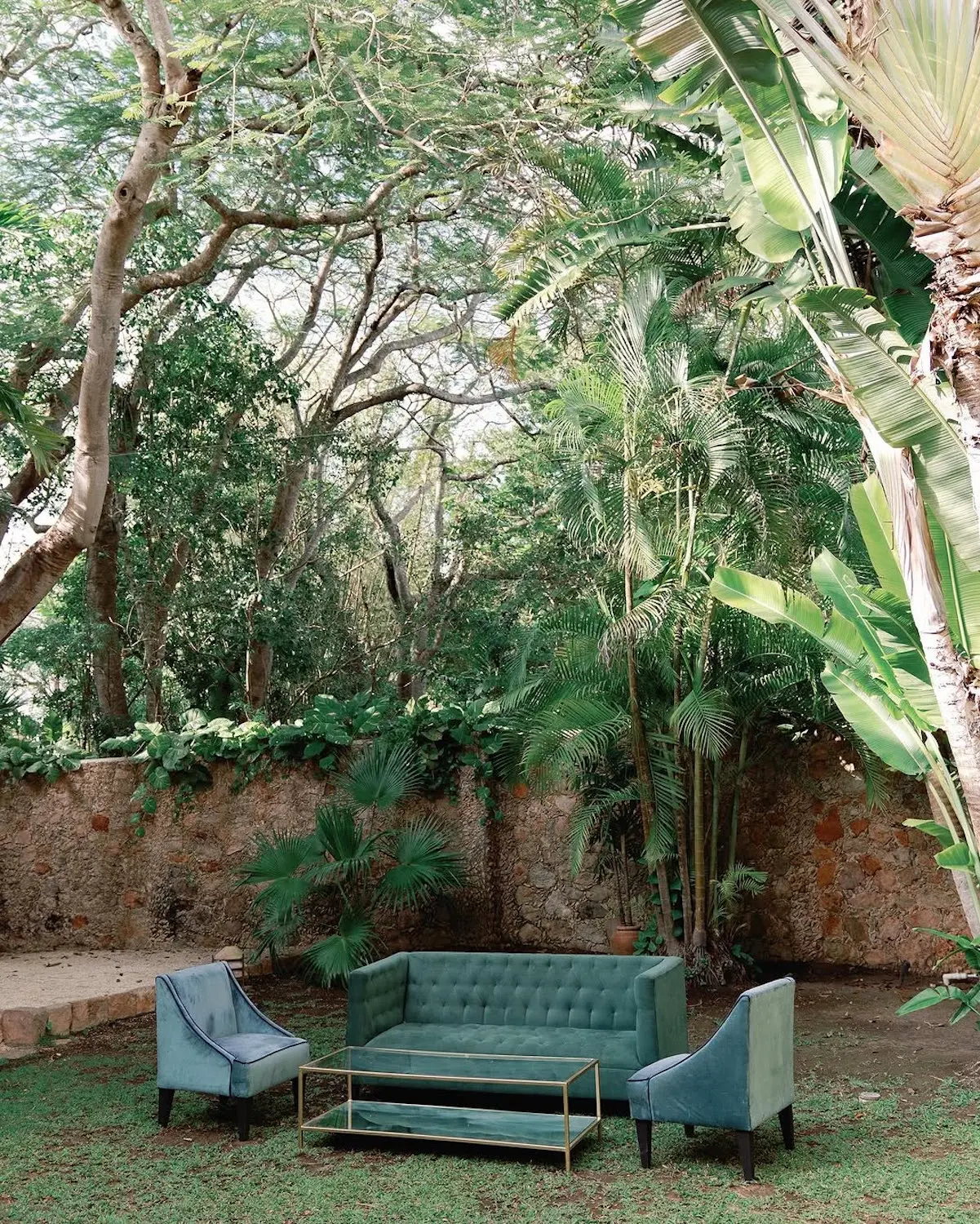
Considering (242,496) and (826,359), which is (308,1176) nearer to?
(826,359)

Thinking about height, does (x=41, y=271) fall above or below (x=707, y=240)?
above

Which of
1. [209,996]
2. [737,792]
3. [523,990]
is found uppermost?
[737,792]

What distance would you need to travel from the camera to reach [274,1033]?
563 cm

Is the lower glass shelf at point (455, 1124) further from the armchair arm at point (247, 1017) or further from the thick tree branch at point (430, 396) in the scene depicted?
the thick tree branch at point (430, 396)

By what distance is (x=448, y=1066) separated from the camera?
5.26 meters

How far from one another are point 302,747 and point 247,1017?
3.99 metres

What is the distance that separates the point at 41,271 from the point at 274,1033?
8.03m

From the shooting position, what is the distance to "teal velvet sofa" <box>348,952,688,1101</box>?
17.2 ft

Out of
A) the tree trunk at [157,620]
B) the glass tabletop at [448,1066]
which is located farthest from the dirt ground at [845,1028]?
the tree trunk at [157,620]

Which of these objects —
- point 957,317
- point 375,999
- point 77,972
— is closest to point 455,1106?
point 375,999

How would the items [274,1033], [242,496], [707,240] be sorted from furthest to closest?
[242,496], [707,240], [274,1033]

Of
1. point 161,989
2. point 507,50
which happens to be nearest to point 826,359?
point 161,989

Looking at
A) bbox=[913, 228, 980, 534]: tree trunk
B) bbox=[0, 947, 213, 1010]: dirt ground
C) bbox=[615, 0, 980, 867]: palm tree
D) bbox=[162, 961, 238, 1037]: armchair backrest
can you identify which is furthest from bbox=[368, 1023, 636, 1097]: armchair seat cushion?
bbox=[913, 228, 980, 534]: tree trunk

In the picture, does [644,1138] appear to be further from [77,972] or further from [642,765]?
[77,972]
